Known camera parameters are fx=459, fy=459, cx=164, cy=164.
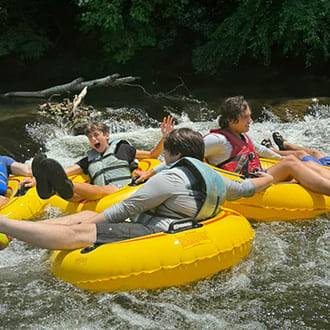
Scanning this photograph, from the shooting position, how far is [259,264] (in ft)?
10.0

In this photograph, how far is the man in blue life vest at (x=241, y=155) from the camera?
3588mm

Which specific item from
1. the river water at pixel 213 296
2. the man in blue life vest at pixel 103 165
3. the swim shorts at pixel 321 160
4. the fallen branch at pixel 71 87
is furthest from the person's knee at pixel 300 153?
the fallen branch at pixel 71 87

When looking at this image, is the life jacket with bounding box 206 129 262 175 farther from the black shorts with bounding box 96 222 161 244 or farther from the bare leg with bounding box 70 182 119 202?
the black shorts with bounding box 96 222 161 244

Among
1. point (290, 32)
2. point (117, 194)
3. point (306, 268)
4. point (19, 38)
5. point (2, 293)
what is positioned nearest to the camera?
point (2, 293)

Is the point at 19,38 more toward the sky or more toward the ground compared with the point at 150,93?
more toward the sky

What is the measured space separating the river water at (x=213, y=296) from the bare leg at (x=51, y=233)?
1.05ft

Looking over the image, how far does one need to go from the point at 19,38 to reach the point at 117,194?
314 inches

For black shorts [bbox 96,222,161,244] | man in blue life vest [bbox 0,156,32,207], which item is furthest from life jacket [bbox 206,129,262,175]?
man in blue life vest [bbox 0,156,32,207]

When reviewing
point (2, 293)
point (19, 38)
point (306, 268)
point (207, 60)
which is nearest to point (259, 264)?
point (306, 268)

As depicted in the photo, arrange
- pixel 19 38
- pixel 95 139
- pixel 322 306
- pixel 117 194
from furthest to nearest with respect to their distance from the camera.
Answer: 1. pixel 19 38
2. pixel 95 139
3. pixel 117 194
4. pixel 322 306

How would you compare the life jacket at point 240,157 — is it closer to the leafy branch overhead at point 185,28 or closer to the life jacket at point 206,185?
the life jacket at point 206,185

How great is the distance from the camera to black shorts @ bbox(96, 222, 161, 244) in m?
2.65

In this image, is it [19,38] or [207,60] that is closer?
[207,60]

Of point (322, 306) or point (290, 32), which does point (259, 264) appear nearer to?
point (322, 306)
